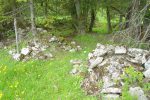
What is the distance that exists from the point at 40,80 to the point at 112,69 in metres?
2.43

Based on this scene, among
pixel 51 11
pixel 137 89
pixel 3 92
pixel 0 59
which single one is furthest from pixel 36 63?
pixel 51 11

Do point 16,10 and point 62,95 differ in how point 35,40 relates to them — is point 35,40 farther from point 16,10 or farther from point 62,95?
point 62,95

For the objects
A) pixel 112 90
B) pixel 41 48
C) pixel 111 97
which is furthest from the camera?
pixel 41 48

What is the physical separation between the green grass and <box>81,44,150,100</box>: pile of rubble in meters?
0.39

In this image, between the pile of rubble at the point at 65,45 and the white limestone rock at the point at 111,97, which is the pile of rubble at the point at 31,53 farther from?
the white limestone rock at the point at 111,97

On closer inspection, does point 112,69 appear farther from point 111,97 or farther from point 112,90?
point 111,97

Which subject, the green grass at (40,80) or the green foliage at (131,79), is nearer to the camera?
the green foliage at (131,79)

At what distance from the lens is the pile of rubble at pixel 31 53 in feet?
40.0

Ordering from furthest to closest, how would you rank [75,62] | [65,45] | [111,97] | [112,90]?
[65,45] → [75,62] → [112,90] → [111,97]

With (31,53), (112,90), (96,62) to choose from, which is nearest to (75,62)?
(96,62)

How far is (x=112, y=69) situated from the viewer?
9375 mm

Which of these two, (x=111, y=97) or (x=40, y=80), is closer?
(x=111, y=97)

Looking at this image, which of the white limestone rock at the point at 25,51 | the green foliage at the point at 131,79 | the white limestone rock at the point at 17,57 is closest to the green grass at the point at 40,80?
the white limestone rock at the point at 17,57

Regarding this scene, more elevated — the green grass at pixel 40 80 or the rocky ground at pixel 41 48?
the green grass at pixel 40 80
